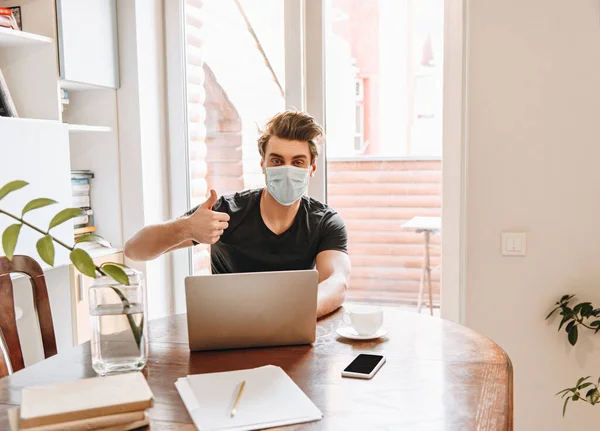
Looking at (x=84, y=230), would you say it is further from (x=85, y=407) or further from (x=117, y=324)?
(x=85, y=407)

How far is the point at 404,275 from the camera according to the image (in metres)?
2.67

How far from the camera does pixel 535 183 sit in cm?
228

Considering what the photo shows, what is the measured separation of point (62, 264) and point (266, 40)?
1352 mm

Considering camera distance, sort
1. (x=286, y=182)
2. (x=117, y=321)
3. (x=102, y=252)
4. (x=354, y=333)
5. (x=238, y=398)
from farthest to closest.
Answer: (x=102, y=252) < (x=286, y=182) < (x=354, y=333) < (x=117, y=321) < (x=238, y=398)

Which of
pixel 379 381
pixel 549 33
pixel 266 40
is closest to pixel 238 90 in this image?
pixel 266 40

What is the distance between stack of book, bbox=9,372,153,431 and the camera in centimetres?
91

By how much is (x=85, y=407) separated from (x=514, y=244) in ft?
5.96

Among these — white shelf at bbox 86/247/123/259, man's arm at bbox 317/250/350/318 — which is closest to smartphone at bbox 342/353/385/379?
man's arm at bbox 317/250/350/318

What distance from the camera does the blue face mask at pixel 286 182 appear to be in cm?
199

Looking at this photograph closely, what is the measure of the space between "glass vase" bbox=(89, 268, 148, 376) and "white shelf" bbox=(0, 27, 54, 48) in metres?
1.40

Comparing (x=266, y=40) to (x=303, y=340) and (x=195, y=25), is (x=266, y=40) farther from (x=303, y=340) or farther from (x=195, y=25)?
(x=303, y=340)

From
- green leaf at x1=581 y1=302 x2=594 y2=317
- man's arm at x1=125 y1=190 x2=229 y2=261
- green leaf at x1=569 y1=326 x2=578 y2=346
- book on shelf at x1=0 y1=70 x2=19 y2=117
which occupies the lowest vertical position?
green leaf at x1=569 y1=326 x2=578 y2=346

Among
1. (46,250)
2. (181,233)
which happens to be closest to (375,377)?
(46,250)

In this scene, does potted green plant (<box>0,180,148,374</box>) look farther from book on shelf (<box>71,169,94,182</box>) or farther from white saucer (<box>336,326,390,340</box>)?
book on shelf (<box>71,169,94,182</box>)
